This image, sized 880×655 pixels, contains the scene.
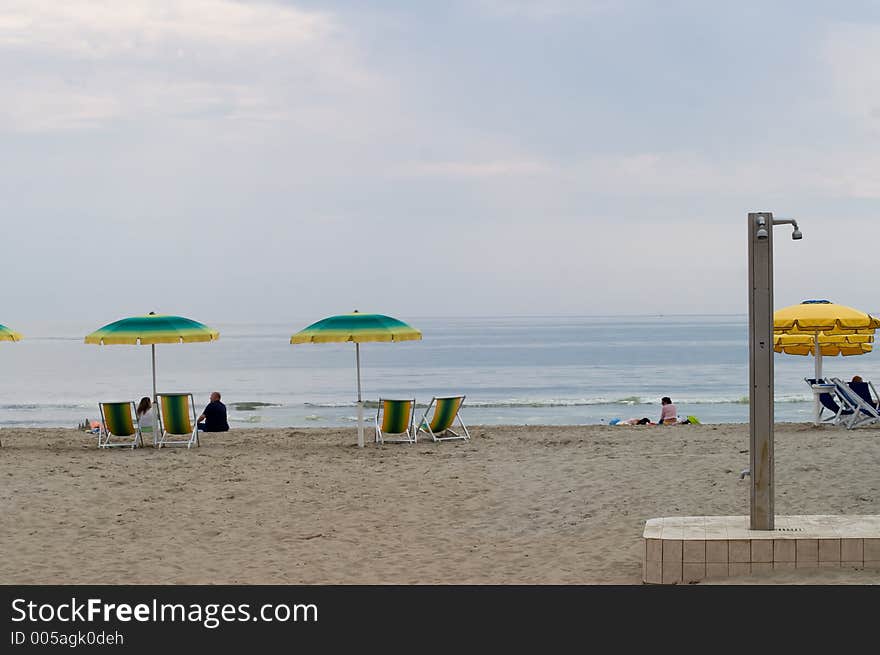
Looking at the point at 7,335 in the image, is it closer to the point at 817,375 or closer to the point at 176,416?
the point at 176,416

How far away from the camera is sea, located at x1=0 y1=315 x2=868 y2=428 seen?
1108 inches

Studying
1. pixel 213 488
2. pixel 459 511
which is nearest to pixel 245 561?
pixel 459 511

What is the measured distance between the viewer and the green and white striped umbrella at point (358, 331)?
42.2 feet

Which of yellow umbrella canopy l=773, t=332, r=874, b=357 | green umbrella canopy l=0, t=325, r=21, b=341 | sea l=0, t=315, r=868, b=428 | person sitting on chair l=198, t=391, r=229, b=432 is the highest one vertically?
green umbrella canopy l=0, t=325, r=21, b=341

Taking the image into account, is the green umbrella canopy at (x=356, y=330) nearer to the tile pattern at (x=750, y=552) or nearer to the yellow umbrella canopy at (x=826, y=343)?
the yellow umbrella canopy at (x=826, y=343)

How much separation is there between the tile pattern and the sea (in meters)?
14.1

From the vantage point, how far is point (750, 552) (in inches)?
220

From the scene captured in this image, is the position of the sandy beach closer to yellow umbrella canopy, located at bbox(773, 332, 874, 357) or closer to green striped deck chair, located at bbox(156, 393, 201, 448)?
green striped deck chair, located at bbox(156, 393, 201, 448)

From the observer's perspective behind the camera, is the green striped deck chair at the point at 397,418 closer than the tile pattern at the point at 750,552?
No

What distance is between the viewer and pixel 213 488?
9727 mm

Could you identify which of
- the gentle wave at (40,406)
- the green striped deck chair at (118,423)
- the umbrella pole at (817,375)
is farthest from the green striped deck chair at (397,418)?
the gentle wave at (40,406)

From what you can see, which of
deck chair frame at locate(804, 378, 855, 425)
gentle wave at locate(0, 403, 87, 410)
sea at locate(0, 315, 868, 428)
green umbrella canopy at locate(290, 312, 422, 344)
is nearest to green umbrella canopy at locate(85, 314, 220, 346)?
green umbrella canopy at locate(290, 312, 422, 344)

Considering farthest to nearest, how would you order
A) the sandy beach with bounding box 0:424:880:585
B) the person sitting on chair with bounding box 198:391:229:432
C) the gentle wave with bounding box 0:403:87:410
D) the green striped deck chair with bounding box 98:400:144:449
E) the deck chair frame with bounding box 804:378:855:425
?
1. the gentle wave with bounding box 0:403:87:410
2. the person sitting on chair with bounding box 198:391:229:432
3. the deck chair frame with bounding box 804:378:855:425
4. the green striped deck chair with bounding box 98:400:144:449
5. the sandy beach with bounding box 0:424:880:585
